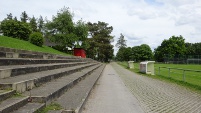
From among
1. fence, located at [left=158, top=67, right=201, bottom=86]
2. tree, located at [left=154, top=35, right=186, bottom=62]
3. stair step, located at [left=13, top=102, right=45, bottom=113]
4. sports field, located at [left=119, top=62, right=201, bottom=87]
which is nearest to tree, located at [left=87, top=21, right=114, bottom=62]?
tree, located at [left=154, top=35, right=186, bottom=62]

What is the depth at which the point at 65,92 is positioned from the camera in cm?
767

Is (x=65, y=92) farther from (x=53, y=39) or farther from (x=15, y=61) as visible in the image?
(x=53, y=39)

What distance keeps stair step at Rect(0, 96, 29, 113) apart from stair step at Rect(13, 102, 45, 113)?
8 centimetres

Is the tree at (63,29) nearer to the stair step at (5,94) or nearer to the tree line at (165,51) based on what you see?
the stair step at (5,94)

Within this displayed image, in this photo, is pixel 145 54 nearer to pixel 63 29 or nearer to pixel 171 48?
pixel 171 48

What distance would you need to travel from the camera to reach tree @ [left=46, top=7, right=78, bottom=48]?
42719mm

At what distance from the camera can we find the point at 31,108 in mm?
4781

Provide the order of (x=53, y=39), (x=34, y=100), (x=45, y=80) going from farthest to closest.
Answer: (x=53, y=39), (x=45, y=80), (x=34, y=100)

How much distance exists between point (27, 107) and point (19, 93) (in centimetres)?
64

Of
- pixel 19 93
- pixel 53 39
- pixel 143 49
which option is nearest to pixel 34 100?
pixel 19 93

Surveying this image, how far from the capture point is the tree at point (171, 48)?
340 feet

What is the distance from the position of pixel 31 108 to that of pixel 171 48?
103420mm

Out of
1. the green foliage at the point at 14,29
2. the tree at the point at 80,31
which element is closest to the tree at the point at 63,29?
the tree at the point at 80,31

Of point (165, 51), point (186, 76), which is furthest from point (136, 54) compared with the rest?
point (186, 76)
